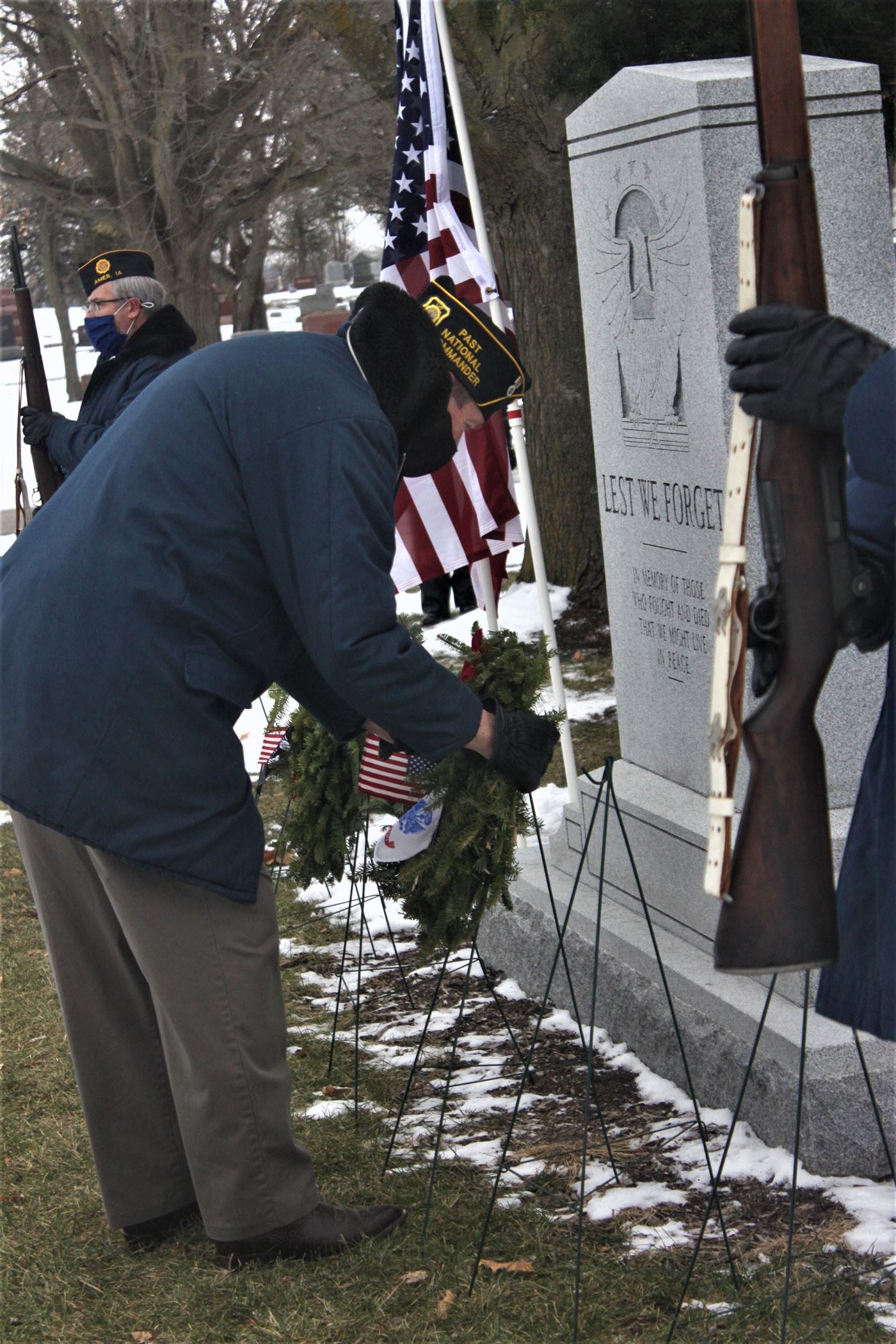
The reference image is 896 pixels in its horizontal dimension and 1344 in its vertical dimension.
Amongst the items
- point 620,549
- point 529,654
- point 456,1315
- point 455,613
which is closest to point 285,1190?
point 456,1315

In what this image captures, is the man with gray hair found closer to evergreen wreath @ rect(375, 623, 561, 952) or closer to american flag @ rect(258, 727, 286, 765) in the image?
american flag @ rect(258, 727, 286, 765)

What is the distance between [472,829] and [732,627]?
131 centimetres

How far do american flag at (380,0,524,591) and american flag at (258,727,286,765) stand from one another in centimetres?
120

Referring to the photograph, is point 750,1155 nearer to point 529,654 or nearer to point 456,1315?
point 456,1315

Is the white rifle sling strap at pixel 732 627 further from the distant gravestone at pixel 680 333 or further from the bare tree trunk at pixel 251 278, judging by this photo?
the bare tree trunk at pixel 251 278

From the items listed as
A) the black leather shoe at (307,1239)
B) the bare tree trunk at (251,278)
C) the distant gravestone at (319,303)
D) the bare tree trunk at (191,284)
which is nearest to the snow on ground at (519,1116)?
the black leather shoe at (307,1239)

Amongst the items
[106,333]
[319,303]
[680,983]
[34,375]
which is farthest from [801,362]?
[319,303]

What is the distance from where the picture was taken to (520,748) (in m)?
2.97

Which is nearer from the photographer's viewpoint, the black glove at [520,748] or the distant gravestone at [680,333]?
the black glove at [520,748]

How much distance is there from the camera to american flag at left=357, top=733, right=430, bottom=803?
3373mm

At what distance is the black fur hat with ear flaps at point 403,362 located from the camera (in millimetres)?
2906

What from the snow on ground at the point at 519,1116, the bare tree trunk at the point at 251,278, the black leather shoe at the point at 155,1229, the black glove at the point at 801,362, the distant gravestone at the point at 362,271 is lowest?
the snow on ground at the point at 519,1116

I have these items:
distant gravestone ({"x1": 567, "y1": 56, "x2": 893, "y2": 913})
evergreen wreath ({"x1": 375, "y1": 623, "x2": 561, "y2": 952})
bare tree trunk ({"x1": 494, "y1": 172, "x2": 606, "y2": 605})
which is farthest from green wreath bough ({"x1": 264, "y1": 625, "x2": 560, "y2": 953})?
bare tree trunk ({"x1": 494, "y1": 172, "x2": 606, "y2": 605})

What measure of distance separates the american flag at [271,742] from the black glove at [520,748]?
1255mm
